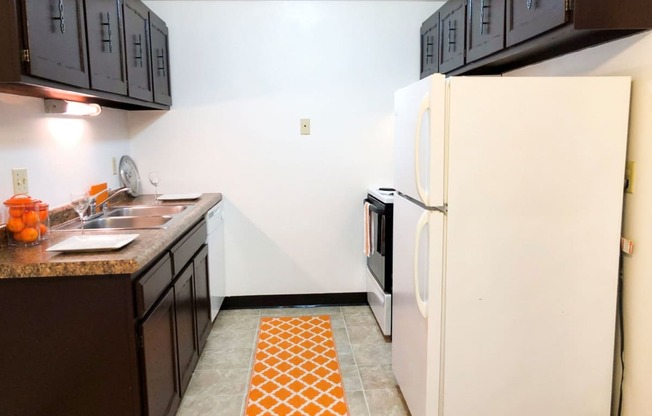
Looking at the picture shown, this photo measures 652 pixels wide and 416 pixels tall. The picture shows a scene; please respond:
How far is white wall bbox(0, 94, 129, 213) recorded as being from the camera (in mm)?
2105

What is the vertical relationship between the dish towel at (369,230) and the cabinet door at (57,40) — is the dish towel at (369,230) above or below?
below

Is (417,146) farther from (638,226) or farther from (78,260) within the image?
(78,260)

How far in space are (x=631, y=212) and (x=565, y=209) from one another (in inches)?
10.3

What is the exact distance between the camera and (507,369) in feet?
6.41

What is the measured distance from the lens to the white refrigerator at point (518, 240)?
1.83m

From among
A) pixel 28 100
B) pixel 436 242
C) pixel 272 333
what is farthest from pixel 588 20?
→ pixel 272 333

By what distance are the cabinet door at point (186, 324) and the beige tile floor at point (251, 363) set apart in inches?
5.5

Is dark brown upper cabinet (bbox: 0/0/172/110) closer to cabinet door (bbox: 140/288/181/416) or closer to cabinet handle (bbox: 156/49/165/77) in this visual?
cabinet handle (bbox: 156/49/165/77)

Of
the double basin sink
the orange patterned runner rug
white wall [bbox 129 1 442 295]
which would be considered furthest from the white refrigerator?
white wall [bbox 129 1 442 295]

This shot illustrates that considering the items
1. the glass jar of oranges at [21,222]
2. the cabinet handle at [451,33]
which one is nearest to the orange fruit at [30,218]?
the glass jar of oranges at [21,222]

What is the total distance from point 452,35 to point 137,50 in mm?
1837

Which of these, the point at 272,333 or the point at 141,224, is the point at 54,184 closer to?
the point at 141,224

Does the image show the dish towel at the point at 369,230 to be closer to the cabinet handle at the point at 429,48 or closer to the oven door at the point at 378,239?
the oven door at the point at 378,239

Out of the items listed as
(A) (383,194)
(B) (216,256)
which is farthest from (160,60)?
(A) (383,194)
